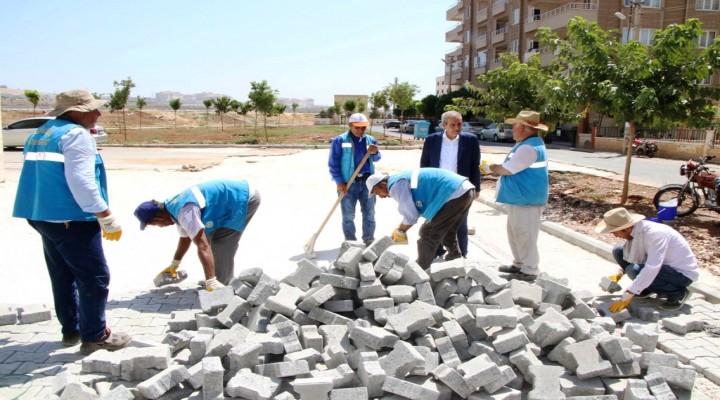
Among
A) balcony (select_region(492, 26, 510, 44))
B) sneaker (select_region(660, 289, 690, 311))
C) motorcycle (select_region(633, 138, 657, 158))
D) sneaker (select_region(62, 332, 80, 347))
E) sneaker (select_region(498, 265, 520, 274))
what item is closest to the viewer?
sneaker (select_region(62, 332, 80, 347))

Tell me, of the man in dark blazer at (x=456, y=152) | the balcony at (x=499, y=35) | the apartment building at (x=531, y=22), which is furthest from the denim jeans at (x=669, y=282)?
the balcony at (x=499, y=35)

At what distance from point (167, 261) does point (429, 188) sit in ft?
11.6

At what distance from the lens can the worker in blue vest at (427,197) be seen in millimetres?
4855

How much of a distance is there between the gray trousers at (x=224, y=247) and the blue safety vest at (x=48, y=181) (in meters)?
1.35

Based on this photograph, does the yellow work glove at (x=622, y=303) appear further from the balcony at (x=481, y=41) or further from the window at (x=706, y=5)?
the balcony at (x=481, y=41)

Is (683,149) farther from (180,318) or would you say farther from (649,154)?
(180,318)

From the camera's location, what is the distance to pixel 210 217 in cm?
493

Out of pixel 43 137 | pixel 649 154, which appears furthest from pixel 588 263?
pixel 649 154

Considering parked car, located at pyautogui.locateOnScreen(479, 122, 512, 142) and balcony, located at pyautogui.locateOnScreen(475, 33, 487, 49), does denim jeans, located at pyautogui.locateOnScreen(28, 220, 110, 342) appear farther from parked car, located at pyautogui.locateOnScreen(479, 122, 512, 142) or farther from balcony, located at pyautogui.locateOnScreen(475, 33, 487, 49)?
balcony, located at pyautogui.locateOnScreen(475, 33, 487, 49)

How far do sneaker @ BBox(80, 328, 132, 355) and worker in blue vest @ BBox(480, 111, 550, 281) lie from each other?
373cm

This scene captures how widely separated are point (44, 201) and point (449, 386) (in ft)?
9.89

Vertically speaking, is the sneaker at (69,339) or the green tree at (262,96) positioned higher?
the green tree at (262,96)

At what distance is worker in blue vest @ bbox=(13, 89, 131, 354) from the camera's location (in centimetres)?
383

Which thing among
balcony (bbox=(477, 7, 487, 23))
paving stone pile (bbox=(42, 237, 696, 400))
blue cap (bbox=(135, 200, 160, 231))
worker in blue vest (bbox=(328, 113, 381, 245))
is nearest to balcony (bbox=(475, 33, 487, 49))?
balcony (bbox=(477, 7, 487, 23))
